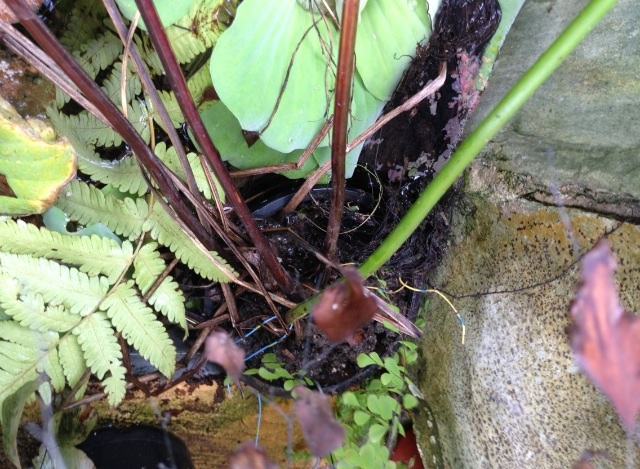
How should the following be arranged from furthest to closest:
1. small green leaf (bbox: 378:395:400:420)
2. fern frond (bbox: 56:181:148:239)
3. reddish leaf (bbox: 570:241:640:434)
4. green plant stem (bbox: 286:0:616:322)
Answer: small green leaf (bbox: 378:395:400:420)
fern frond (bbox: 56:181:148:239)
green plant stem (bbox: 286:0:616:322)
reddish leaf (bbox: 570:241:640:434)

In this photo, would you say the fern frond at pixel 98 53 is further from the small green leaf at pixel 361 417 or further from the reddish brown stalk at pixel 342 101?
the small green leaf at pixel 361 417

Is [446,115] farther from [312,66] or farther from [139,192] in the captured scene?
[139,192]

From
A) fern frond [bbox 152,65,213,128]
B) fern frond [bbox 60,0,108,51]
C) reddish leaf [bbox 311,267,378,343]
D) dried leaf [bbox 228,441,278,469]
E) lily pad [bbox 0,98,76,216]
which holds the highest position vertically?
fern frond [bbox 60,0,108,51]

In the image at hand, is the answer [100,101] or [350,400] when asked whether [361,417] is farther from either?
[100,101]

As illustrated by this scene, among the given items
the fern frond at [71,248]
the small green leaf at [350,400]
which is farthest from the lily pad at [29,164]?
the small green leaf at [350,400]

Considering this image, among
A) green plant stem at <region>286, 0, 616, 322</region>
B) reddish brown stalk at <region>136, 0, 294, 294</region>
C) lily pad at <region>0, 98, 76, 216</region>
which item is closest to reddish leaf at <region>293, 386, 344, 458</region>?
green plant stem at <region>286, 0, 616, 322</region>

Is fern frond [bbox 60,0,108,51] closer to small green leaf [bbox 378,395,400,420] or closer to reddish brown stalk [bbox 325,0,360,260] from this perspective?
reddish brown stalk [bbox 325,0,360,260]
